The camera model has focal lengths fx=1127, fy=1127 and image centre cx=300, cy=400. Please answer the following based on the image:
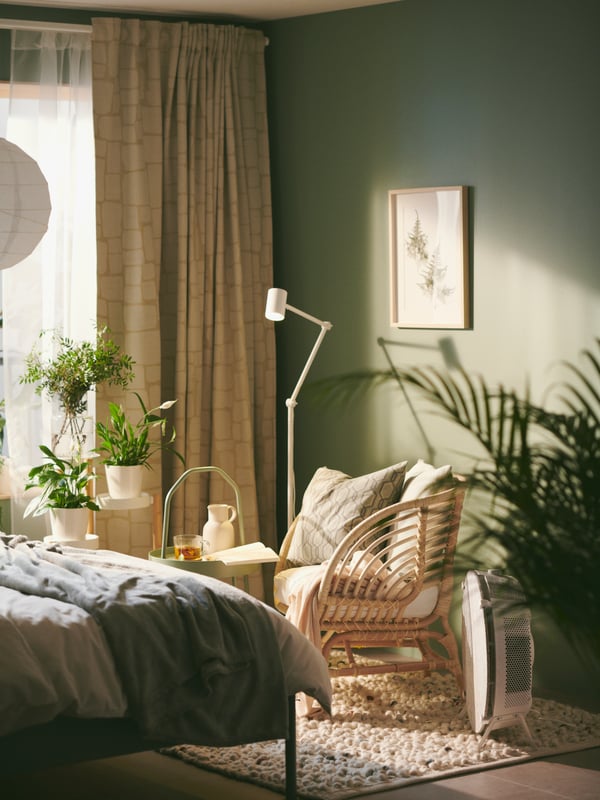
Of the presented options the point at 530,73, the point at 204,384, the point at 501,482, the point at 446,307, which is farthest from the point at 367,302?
the point at 501,482

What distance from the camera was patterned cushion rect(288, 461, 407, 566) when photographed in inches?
178

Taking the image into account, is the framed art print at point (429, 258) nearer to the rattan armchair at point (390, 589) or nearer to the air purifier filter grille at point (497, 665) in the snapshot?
the rattan armchair at point (390, 589)

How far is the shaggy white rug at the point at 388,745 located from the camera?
11.5 feet

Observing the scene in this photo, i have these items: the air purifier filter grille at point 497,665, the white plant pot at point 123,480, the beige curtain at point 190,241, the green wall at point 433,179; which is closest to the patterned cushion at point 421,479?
the green wall at point 433,179

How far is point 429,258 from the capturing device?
190 inches

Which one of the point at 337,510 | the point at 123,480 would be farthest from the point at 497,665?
the point at 123,480

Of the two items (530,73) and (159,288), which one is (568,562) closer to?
(530,73)

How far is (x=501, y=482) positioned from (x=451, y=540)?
2.41 meters

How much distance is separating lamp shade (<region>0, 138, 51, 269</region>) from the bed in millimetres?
1144

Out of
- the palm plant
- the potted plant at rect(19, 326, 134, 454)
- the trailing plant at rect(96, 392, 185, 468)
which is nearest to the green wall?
the trailing plant at rect(96, 392, 185, 468)

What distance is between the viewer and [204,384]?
5316 millimetres

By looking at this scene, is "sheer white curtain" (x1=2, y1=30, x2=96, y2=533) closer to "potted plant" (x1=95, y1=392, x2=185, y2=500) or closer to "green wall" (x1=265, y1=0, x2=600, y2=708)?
"potted plant" (x1=95, y1=392, x2=185, y2=500)

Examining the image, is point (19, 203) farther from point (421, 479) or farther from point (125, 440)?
point (421, 479)

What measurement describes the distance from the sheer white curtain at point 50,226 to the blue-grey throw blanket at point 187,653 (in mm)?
1843
